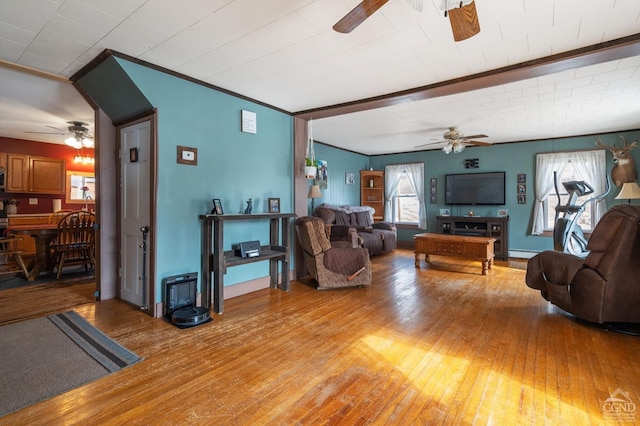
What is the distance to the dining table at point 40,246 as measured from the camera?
14.5 ft

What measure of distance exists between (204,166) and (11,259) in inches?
187

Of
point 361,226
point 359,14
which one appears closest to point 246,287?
point 359,14

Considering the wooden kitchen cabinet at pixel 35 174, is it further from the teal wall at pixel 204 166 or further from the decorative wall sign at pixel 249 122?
the decorative wall sign at pixel 249 122

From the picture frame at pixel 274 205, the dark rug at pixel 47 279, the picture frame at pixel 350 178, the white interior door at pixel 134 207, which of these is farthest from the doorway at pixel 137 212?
the picture frame at pixel 350 178

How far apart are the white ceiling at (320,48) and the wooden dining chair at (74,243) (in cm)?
167

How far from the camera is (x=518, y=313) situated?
10.5 ft

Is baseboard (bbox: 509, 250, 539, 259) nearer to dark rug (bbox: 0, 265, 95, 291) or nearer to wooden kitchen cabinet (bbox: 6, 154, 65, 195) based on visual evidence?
dark rug (bbox: 0, 265, 95, 291)

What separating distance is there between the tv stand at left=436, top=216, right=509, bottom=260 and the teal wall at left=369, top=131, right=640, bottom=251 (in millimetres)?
341

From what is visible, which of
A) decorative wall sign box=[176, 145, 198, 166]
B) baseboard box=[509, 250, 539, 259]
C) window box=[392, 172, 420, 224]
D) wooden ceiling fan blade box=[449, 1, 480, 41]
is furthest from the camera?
window box=[392, 172, 420, 224]

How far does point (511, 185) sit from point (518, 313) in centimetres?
437

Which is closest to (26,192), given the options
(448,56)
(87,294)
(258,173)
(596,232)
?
(87,294)

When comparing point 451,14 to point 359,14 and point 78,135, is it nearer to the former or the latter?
point 359,14

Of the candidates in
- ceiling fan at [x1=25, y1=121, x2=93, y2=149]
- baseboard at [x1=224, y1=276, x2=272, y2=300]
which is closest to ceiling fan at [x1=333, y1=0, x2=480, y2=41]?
baseboard at [x1=224, y1=276, x2=272, y2=300]

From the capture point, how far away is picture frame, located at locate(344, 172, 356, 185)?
7.74m
